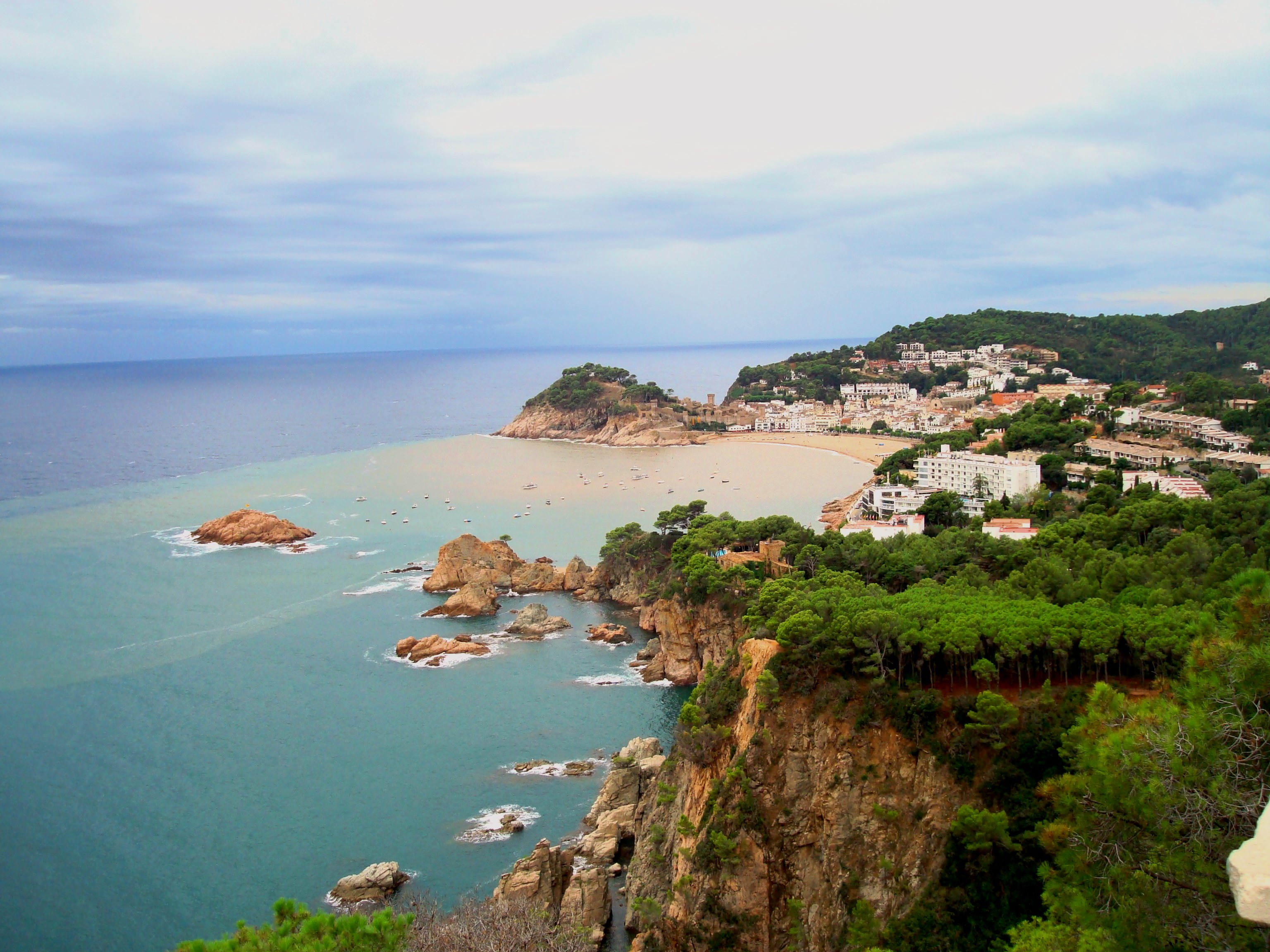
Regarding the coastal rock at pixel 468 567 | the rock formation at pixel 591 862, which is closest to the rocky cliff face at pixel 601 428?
the coastal rock at pixel 468 567

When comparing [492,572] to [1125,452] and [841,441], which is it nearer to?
[1125,452]

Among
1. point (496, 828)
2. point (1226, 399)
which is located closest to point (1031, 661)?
point (496, 828)

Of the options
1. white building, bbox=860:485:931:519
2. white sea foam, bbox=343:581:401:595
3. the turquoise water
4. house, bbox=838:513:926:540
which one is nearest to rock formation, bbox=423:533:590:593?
white sea foam, bbox=343:581:401:595

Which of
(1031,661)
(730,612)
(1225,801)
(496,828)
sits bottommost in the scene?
(496,828)

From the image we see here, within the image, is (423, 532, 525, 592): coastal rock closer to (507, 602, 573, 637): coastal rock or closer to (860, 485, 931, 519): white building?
(507, 602, 573, 637): coastal rock

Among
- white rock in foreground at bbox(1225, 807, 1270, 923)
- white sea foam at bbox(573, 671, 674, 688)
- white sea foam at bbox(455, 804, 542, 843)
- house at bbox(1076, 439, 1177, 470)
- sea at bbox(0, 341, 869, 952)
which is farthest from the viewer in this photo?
house at bbox(1076, 439, 1177, 470)

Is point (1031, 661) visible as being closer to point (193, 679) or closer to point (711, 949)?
point (711, 949)
